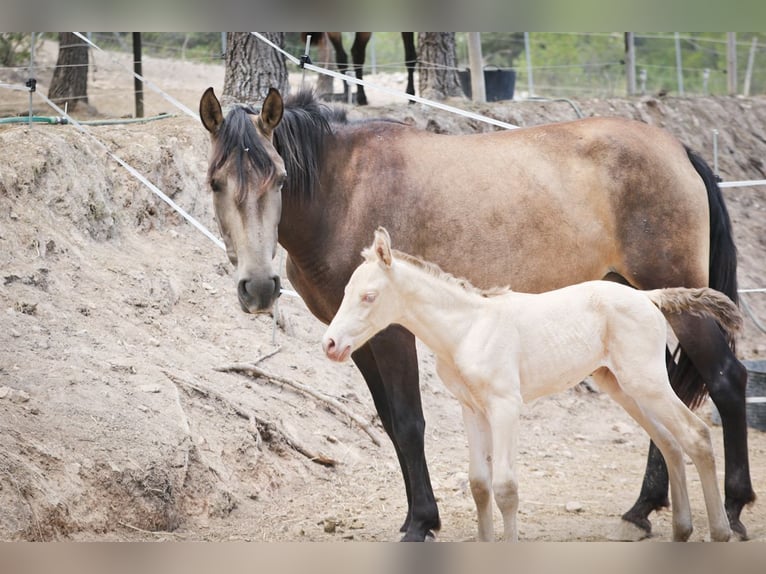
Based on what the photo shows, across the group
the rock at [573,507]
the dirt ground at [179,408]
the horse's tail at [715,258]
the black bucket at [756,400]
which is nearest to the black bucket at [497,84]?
the dirt ground at [179,408]

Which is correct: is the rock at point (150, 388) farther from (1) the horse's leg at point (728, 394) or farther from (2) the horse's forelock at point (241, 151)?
(1) the horse's leg at point (728, 394)

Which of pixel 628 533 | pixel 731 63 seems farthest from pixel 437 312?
pixel 731 63

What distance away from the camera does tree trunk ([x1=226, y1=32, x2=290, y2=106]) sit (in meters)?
5.98

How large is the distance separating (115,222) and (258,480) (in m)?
1.99

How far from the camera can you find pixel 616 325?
12.0ft

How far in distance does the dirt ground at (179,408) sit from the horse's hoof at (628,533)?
0.12m

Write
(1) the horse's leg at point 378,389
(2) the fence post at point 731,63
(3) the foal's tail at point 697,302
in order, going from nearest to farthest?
(3) the foal's tail at point 697,302 < (1) the horse's leg at point 378,389 < (2) the fence post at point 731,63

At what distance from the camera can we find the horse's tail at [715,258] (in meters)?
4.41

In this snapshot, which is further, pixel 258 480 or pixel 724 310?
pixel 258 480

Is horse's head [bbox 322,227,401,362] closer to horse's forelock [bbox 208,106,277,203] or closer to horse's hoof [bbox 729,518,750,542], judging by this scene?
horse's forelock [bbox 208,106,277,203]

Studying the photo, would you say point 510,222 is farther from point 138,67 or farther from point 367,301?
point 138,67
